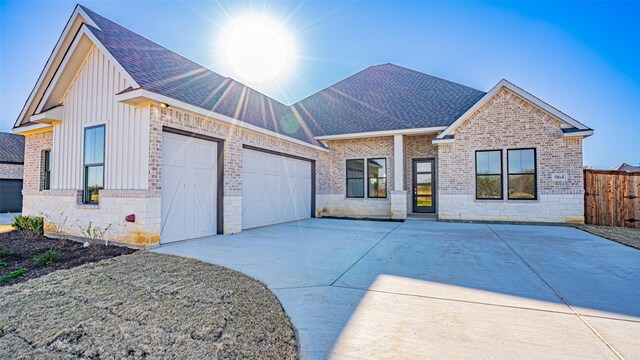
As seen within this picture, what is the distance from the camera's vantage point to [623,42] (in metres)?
12.9

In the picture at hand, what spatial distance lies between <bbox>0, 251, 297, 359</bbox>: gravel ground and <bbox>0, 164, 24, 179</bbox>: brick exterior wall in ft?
63.2

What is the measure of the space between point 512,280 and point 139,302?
5.22m

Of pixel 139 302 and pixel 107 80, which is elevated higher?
pixel 107 80

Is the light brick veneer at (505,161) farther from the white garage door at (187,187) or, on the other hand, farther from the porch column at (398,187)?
the white garage door at (187,187)

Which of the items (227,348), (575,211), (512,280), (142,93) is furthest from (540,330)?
(575,211)

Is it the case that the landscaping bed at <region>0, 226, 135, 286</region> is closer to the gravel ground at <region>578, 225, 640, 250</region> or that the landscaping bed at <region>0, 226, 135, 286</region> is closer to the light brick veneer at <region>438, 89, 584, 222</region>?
the light brick veneer at <region>438, 89, 584, 222</region>

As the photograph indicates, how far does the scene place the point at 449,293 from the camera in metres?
3.91

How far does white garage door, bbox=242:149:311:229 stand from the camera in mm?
9836

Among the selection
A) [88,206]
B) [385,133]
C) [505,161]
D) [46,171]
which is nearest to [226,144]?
[88,206]

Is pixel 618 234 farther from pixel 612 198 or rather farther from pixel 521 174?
pixel 521 174

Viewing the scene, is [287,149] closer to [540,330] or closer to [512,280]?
[512,280]

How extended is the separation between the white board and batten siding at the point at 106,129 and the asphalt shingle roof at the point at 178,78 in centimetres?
56

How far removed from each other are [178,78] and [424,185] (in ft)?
36.6

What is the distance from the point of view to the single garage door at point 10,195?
17031 mm
